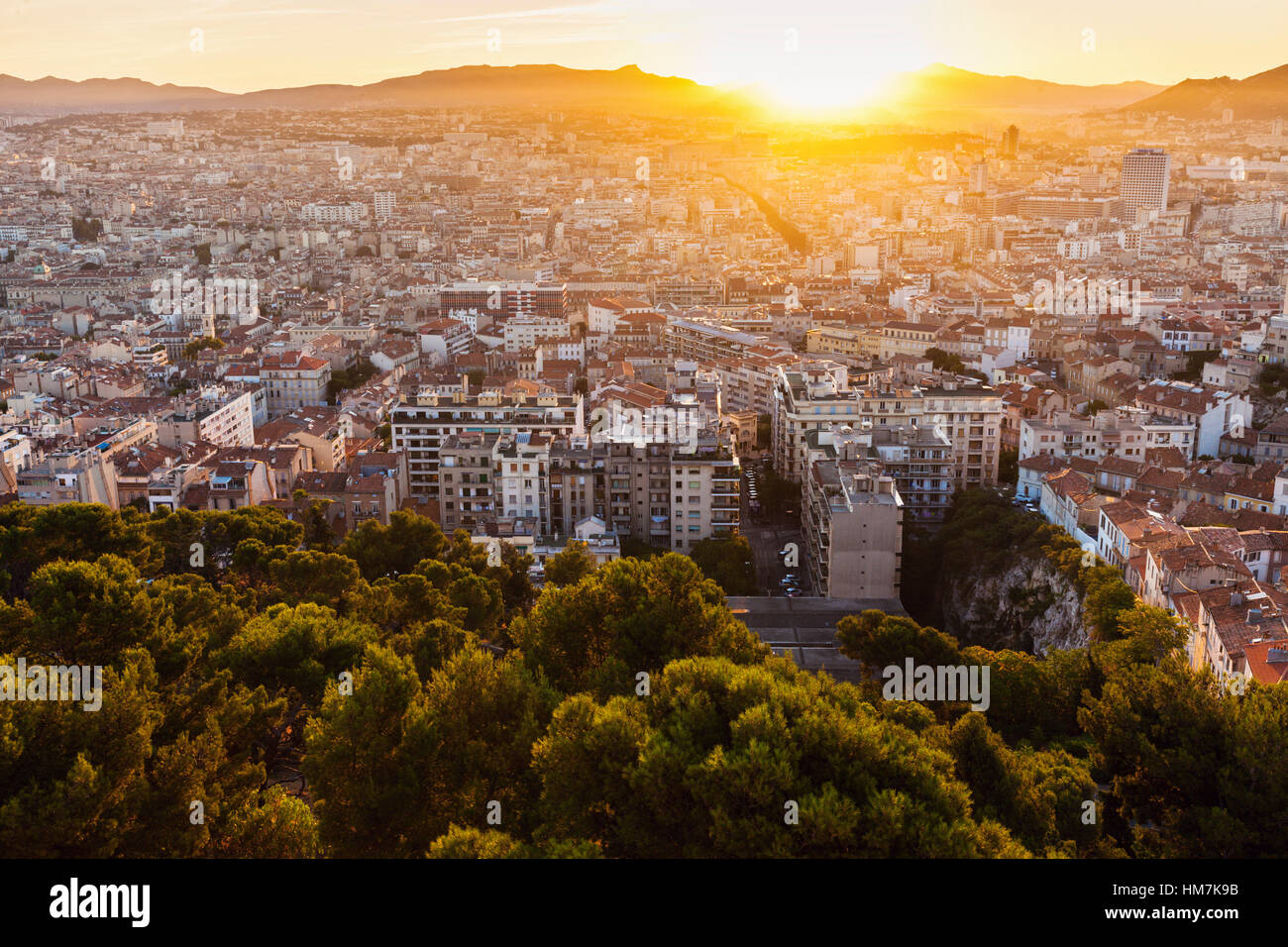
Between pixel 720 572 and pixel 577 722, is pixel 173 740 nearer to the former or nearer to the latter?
pixel 577 722

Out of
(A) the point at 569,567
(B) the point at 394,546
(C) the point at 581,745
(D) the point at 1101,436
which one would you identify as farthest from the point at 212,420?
(C) the point at 581,745

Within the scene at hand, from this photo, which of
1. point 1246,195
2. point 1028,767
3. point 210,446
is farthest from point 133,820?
point 1246,195

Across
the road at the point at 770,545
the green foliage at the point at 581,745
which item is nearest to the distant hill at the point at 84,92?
the road at the point at 770,545

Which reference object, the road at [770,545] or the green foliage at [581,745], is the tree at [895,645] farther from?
the road at [770,545]

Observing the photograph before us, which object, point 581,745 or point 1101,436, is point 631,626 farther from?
point 1101,436

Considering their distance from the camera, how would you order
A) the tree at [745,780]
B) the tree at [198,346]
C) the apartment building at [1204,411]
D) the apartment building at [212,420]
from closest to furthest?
the tree at [745,780], the apartment building at [1204,411], the apartment building at [212,420], the tree at [198,346]
